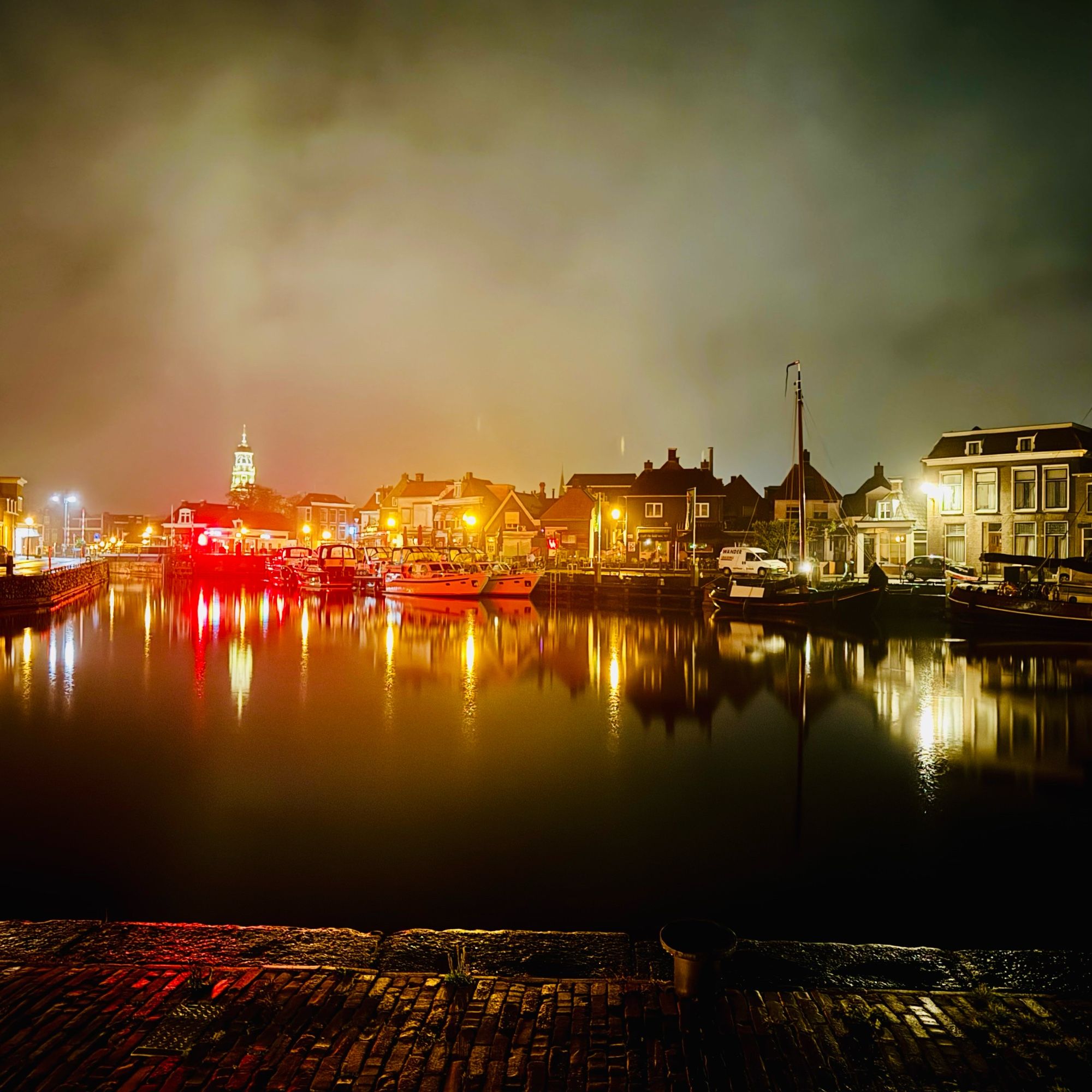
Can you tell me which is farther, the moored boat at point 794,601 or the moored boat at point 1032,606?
the moored boat at point 794,601

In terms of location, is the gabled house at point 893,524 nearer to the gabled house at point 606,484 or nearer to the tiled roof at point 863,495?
the tiled roof at point 863,495

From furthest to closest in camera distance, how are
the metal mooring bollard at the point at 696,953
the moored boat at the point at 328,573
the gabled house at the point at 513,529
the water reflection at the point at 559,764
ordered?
1. the gabled house at the point at 513,529
2. the moored boat at the point at 328,573
3. the water reflection at the point at 559,764
4. the metal mooring bollard at the point at 696,953

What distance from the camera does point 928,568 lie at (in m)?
46.8

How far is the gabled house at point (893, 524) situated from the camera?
2221 inches

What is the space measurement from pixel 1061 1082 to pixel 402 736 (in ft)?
44.8

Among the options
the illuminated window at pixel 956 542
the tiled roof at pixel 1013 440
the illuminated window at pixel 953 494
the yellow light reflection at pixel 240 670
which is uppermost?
the tiled roof at pixel 1013 440

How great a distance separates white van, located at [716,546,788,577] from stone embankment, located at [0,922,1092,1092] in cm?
4183

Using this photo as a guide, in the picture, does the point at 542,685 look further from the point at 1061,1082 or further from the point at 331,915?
the point at 1061,1082

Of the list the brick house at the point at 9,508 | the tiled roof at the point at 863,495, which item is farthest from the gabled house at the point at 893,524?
the brick house at the point at 9,508

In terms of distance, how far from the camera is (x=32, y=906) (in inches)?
336

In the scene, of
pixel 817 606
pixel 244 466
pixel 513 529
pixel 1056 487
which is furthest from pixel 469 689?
pixel 244 466

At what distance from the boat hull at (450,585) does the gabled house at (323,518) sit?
222 ft

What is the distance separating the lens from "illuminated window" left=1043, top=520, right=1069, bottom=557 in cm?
4634

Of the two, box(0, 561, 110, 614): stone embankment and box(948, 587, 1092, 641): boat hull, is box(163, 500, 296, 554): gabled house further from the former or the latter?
box(948, 587, 1092, 641): boat hull
